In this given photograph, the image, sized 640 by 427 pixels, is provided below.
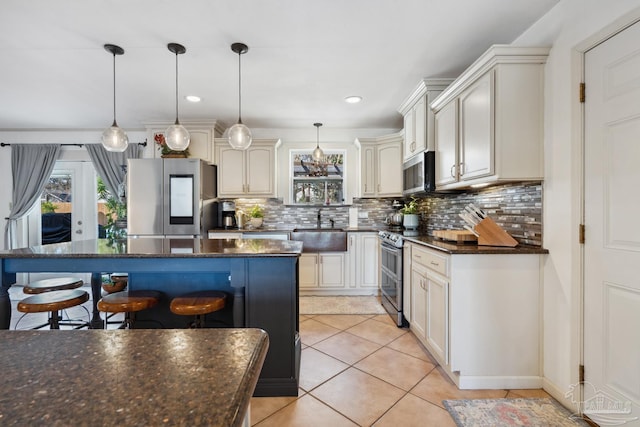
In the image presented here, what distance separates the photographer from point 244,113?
12.9ft

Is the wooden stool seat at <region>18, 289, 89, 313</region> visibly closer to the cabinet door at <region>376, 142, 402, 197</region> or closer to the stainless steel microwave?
the stainless steel microwave

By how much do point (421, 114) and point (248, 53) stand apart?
1761 mm

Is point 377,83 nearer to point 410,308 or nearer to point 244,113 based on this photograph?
point 244,113

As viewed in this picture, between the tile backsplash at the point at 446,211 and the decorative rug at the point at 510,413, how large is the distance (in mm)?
1005

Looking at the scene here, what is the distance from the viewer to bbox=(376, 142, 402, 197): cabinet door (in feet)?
13.7

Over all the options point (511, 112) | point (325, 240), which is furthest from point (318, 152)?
point (511, 112)

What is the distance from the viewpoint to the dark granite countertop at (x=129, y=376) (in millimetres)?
446

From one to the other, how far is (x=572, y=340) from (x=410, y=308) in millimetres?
1265

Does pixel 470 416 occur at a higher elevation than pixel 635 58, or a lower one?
lower

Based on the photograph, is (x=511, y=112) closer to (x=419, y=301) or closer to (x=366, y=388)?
(x=419, y=301)

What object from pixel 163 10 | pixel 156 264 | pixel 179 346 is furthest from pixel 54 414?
pixel 163 10

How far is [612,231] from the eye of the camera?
1.57 meters

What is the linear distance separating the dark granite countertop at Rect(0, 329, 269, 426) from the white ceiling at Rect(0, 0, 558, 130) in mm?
1988

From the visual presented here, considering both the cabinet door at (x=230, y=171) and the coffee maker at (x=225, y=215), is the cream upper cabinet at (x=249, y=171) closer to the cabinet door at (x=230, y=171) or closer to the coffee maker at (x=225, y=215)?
the cabinet door at (x=230, y=171)
